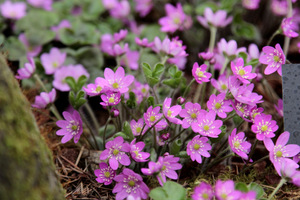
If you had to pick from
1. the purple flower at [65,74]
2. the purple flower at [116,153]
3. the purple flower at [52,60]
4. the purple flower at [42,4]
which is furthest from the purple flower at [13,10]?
the purple flower at [116,153]

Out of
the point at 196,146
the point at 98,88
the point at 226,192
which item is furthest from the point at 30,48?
the point at 226,192

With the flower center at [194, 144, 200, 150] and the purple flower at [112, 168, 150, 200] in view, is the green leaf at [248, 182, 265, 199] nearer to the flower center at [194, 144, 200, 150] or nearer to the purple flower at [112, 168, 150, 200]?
the flower center at [194, 144, 200, 150]

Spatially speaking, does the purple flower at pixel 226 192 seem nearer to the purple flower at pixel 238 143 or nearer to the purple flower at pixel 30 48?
the purple flower at pixel 238 143

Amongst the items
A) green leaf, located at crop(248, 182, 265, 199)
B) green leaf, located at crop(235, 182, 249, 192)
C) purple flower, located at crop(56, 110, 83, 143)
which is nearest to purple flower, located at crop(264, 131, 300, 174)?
green leaf, located at crop(248, 182, 265, 199)

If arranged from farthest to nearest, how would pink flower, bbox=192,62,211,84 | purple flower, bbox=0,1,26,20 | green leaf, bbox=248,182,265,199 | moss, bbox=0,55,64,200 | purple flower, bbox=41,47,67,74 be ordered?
purple flower, bbox=0,1,26,20
purple flower, bbox=41,47,67,74
pink flower, bbox=192,62,211,84
green leaf, bbox=248,182,265,199
moss, bbox=0,55,64,200

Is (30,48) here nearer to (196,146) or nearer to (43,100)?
(43,100)
